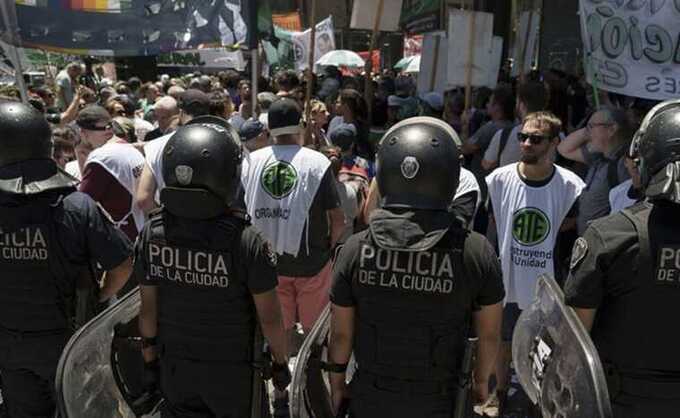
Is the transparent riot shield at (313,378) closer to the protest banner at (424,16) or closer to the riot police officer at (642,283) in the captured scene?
the riot police officer at (642,283)

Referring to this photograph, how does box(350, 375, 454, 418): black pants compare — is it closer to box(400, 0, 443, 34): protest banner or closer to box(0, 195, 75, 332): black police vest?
box(0, 195, 75, 332): black police vest

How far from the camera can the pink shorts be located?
4.59m

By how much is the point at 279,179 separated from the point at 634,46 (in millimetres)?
2827

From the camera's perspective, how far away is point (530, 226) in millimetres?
4113

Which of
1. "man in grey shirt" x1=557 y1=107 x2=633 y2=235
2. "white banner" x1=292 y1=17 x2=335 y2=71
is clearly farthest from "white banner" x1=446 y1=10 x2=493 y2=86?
"white banner" x1=292 y1=17 x2=335 y2=71

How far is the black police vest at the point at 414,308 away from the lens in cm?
244

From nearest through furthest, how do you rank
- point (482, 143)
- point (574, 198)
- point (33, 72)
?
point (574, 198)
point (482, 143)
point (33, 72)

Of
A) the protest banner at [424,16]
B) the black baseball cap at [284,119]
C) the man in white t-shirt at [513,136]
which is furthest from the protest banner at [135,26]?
the protest banner at [424,16]

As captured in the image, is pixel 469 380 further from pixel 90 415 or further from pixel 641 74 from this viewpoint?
pixel 641 74

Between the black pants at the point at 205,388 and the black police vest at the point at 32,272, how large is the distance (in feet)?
2.16

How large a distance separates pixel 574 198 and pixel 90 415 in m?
2.99

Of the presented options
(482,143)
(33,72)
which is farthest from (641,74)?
(33,72)

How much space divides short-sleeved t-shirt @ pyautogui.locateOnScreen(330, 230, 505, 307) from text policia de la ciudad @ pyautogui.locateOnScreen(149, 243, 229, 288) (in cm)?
47

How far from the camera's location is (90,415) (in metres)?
2.76
